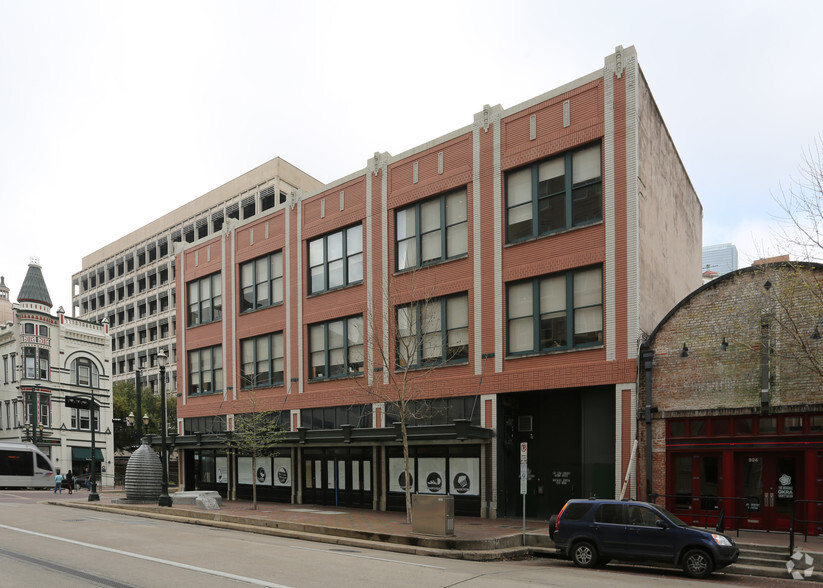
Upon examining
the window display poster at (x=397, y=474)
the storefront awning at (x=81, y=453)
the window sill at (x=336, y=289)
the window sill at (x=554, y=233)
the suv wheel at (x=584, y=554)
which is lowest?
the storefront awning at (x=81, y=453)

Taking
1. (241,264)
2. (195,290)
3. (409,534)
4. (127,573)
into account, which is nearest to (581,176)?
(409,534)

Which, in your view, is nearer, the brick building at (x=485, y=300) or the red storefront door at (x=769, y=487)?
the red storefront door at (x=769, y=487)

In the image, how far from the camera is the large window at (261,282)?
33.6 meters

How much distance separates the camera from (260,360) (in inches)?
1346

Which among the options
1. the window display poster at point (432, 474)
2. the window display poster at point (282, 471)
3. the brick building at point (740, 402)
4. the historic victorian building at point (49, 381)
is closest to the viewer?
the brick building at point (740, 402)

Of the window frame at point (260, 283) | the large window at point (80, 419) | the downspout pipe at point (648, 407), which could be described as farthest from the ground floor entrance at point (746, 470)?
the large window at point (80, 419)

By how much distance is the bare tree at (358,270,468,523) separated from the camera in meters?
25.7

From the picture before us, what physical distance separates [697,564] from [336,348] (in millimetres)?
18544

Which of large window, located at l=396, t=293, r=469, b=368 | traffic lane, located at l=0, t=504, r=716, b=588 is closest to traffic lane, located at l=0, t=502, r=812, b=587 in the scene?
traffic lane, located at l=0, t=504, r=716, b=588

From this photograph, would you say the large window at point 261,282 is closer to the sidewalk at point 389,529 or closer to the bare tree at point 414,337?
the bare tree at point 414,337

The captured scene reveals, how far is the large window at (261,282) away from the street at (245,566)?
15.8m

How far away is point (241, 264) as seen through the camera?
35.9 metres

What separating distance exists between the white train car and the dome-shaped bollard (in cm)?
2449

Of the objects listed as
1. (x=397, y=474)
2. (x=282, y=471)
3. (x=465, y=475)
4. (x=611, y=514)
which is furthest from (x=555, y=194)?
(x=282, y=471)
